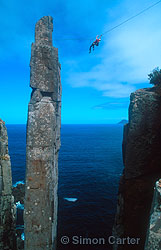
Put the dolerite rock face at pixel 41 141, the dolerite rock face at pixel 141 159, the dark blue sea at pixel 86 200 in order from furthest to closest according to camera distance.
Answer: the dark blue sea at pixel 86 200, the dolerite rock face at pixel 141 159, the dolerite rock face at pixel 41 141

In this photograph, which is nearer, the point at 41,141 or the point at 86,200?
the point at 41,141

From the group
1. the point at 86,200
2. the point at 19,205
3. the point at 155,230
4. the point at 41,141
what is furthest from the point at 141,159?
the point at 86,200

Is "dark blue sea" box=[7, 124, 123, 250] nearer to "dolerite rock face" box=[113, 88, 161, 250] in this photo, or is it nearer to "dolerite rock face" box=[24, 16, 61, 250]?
"dolerite rock face" box=[24, 16, 61, 250]

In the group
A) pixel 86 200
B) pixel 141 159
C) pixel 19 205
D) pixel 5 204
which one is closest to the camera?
pixel 141 159

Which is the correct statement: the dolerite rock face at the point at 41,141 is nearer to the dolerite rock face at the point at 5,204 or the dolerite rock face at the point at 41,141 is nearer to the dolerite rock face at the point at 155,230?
the dolerite rock face at the point at 5,204

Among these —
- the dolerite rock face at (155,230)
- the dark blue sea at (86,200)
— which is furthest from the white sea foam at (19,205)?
the dolerite rock face at (155,230)

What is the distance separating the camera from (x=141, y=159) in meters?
8.85

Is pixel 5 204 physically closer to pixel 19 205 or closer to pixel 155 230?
pixel 155 230

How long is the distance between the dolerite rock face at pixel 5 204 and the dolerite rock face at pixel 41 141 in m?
4.23

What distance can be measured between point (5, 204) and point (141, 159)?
954 cm

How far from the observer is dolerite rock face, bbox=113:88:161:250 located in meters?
8.67

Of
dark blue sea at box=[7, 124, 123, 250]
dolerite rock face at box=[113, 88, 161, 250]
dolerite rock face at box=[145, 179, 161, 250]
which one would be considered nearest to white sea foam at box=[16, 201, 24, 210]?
dark blue sea at box=[7, 124, 123, 250]

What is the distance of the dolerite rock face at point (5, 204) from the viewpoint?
38.2 feet

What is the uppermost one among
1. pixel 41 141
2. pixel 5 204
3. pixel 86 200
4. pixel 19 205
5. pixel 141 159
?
pixel 41 141
